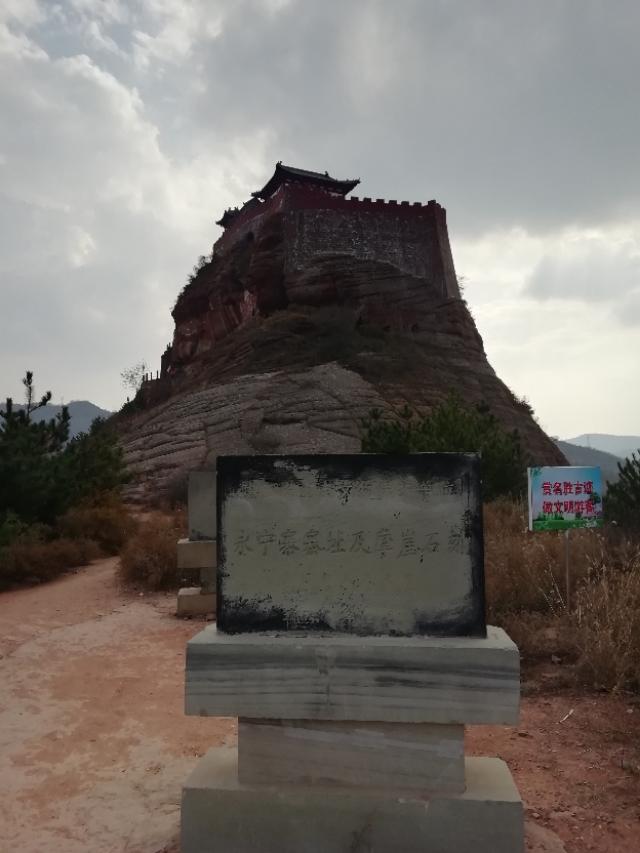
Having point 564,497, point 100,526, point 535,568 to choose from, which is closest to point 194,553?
→ point 535,568

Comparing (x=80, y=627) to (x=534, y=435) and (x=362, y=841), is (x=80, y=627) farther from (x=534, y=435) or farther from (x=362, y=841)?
(x=534, y=435)

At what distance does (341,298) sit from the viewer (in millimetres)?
28719

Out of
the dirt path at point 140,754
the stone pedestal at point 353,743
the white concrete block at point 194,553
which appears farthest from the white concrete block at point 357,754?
the white concrete block at point 194,553

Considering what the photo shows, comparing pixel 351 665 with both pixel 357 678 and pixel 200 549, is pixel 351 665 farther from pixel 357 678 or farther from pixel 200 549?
pixel 200 549

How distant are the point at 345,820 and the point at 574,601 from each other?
3869 mm

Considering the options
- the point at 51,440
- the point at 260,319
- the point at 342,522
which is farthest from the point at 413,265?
the point at 342,522

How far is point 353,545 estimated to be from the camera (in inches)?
102

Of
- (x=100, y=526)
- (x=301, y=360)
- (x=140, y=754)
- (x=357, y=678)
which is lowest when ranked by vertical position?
(x=140, y=754)

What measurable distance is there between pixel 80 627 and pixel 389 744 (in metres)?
5.39

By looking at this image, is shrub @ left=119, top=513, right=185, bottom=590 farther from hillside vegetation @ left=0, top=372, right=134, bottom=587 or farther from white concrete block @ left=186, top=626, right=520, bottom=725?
white concrete block @ left=186, top=626, right=520, bottom=725

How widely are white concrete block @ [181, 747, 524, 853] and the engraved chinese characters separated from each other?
1.94 feet

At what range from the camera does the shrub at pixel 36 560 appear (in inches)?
370

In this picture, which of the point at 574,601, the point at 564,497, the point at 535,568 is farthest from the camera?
the point at 535,568

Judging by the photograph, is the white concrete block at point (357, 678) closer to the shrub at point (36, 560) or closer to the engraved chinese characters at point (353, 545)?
the engraved chinese characters at point (353, 545)
